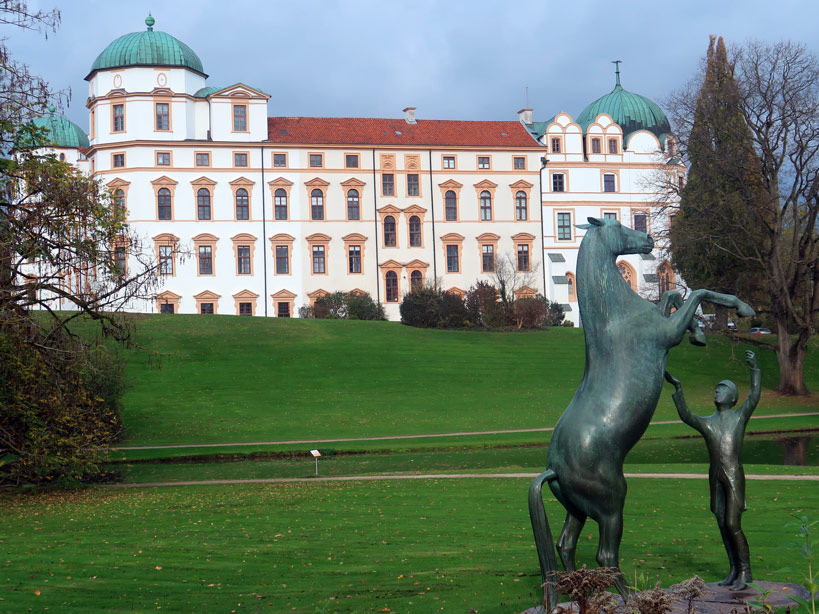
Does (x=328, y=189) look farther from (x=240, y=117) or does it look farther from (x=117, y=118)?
(x=117, y=118)

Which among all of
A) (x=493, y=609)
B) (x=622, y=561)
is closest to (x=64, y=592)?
(x=493, y=609)

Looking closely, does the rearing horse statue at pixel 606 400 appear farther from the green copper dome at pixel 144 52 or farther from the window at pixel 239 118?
the green copper dome at pixel 144 52

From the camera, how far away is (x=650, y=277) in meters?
69.4

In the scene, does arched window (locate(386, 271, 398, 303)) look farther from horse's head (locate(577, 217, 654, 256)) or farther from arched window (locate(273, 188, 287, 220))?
horse's head (locate(577, 217, 654, 256))

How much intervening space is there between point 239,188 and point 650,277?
3168 cm

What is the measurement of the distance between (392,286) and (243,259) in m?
11.3

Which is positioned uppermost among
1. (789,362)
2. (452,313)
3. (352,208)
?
(352,208)

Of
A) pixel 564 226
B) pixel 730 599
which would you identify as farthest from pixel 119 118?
pixel 730 599

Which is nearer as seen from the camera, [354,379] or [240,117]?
[354,379]

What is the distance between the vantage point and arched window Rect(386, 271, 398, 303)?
6875 centimetres

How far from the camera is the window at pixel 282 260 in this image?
67000mm

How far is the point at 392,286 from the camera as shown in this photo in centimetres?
6888

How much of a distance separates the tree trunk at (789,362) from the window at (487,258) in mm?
33469

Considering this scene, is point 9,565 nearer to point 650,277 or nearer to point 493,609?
point 493,609
